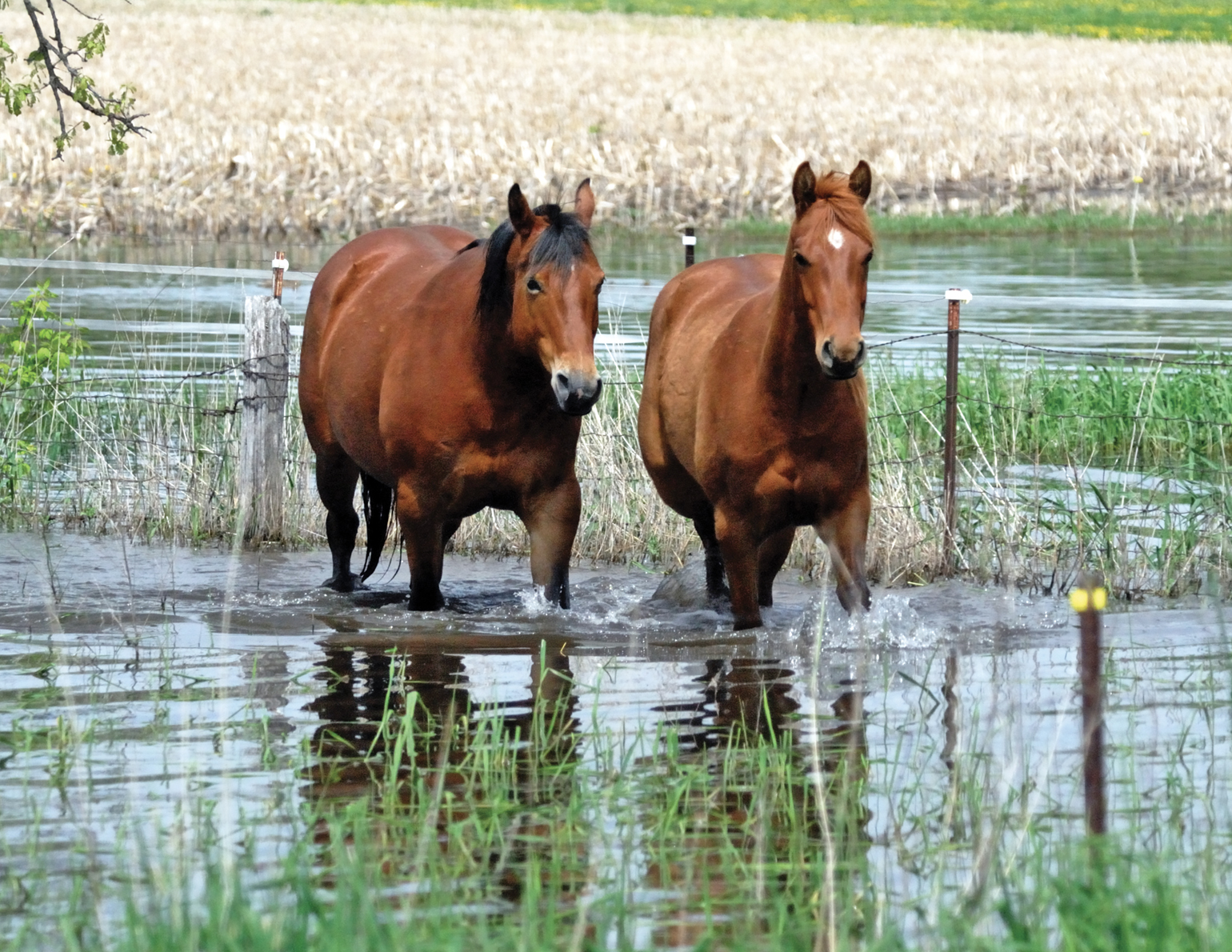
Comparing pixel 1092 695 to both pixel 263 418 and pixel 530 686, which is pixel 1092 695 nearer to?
pixel 530 686

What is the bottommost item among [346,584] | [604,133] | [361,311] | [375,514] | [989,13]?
[346,584]

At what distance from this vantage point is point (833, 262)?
6.07 metres

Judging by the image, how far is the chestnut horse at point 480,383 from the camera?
263 inches

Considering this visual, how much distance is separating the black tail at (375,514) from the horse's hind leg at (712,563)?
1627 mm

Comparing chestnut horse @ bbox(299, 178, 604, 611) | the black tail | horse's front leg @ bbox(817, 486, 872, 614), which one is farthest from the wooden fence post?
horse's front leg @ bbox(817, 486, 872, 614)

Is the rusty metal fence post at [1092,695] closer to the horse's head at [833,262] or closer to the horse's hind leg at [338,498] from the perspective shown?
the horse's head at [833,262]

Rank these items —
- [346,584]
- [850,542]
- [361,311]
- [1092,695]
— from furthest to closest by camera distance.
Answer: [346,584] < [361,311] < [850,542] < [1092,695]

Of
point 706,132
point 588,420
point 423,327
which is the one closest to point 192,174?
point 706,132

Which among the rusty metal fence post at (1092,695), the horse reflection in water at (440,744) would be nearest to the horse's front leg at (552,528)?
the horse reflection in water at (440,744)

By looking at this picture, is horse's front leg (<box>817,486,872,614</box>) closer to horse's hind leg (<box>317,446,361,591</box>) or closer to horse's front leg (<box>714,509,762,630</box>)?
horse's front leg (<box>714,509,762,630</box>)

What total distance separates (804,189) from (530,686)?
201 centimetres

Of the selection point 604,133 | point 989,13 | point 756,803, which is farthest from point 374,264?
point 989,13

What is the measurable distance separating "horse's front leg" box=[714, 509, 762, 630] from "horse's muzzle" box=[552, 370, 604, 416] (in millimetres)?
798

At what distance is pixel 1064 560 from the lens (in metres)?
8.12
